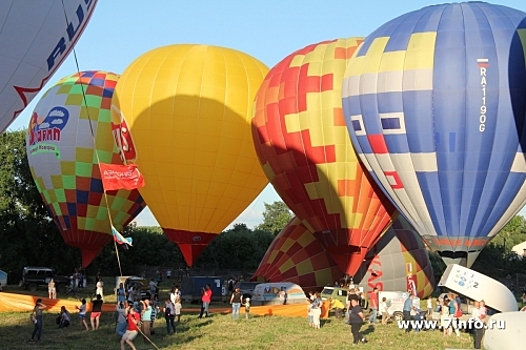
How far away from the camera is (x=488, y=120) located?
19078 millimetres

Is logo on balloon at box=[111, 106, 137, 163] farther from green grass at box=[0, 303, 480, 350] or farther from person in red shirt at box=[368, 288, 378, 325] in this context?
→ person in red shirt at box=[368, 288, 378, 325]

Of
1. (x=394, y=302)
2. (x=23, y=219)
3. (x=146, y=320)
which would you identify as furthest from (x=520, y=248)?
(x=146, y=320)

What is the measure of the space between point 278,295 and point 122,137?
843cm

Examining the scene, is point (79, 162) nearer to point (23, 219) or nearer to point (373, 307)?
point (23, 219)

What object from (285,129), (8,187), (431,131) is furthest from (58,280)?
(431,131)

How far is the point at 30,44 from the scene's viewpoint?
1332 cm

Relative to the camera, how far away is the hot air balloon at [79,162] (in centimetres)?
2902

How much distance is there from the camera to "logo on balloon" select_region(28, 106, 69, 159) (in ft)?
96.3

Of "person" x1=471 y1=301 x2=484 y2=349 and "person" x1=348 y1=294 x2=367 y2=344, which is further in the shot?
"person" x1=348 y1=294 x2=367 y2=344

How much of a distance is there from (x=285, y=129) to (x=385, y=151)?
399 centimetres

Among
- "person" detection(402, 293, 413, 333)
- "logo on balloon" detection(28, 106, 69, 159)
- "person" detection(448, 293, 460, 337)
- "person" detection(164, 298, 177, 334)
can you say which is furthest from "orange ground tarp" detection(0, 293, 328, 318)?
"logo on balloon" detection(28, 106, 69, 159)

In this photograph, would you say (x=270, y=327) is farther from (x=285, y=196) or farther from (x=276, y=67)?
(x=276, y=67)

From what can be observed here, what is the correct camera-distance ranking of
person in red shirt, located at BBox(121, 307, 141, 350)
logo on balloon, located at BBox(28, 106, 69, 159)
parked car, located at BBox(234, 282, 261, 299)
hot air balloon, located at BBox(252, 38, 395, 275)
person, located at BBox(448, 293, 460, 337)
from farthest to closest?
logo on balloon, located at BBox(28, 106, 69, 159) < parked car, located at BBox(234, 282, 261, 299) < hot air balloon, located at BBox(252, 38, 395, 275) < person, located at BBox(448, 293, 460, 337) < person in red shirt, located at BBox(121, 307, 141, 350)

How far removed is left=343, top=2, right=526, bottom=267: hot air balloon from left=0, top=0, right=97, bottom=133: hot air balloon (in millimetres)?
9174
